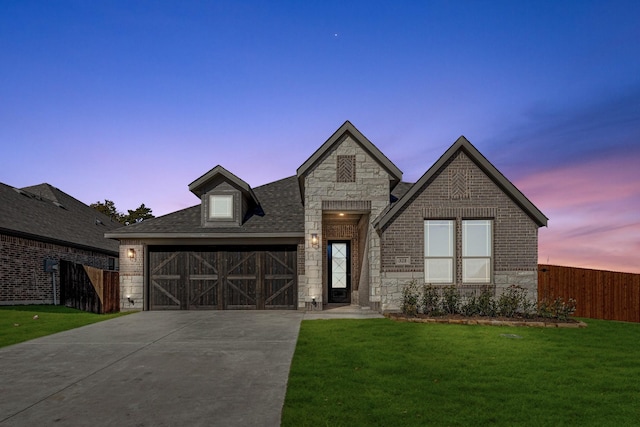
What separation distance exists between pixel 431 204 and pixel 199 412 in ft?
35.1

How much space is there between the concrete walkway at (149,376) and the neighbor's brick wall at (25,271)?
429 inches

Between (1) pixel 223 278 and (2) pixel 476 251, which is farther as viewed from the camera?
(1) pixel 223 278

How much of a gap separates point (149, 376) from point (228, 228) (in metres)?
9.50

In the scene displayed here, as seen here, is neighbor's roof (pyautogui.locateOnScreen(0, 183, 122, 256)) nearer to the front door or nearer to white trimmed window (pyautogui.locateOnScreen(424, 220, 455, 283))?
the front door

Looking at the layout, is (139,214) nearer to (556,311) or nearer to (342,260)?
(342,260)

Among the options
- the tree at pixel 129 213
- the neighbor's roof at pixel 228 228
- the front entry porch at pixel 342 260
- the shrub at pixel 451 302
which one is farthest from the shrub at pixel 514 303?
the tree at pixel 129 213

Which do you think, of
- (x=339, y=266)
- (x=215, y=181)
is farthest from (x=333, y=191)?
(x=215, y=181)

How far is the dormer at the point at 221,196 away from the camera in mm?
15883

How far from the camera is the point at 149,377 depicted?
6.38m

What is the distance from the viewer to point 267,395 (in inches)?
216

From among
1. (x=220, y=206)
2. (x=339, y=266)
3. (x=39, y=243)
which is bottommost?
(x=339, y=266)

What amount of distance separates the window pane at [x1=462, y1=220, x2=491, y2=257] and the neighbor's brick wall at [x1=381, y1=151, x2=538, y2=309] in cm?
23

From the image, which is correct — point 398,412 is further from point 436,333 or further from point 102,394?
point 436,333

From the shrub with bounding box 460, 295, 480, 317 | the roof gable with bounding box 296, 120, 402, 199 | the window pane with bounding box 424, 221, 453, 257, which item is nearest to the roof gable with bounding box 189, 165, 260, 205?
the roof gable with bounding box 296, 120, 402, 199
